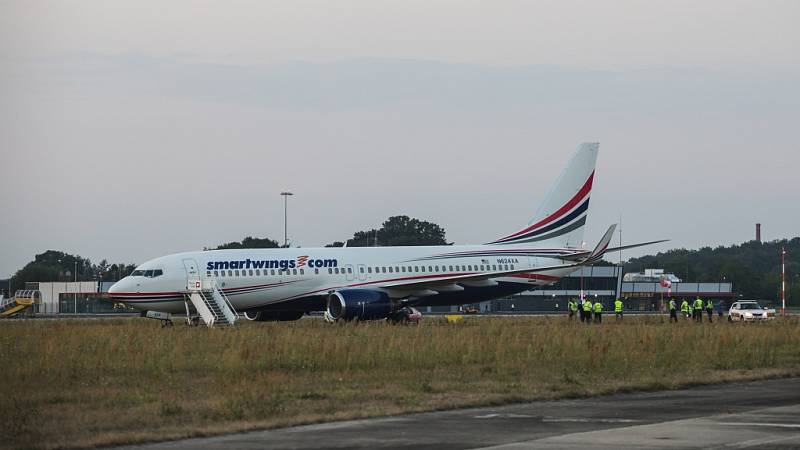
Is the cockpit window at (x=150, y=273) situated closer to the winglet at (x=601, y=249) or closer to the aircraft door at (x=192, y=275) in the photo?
the aircraft door at (x=192, y=275)

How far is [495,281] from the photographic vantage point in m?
56.2

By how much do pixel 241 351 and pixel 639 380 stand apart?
9.50m

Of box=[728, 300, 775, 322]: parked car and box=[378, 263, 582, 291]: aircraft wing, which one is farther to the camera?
box=[728, 300, 775, 322]: parked car

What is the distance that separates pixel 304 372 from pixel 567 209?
114ft

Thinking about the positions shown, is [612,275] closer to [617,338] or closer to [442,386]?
[617,338]

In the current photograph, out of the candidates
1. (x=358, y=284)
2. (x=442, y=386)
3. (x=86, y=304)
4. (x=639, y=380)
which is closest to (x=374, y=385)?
(x=442, y=386)

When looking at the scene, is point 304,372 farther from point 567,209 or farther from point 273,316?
point 567,209

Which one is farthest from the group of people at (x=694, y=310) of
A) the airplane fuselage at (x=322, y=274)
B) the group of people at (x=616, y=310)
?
the airplane fuselage at (x=322, y=274)

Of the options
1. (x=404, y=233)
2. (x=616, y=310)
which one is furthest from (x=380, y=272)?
(x=404, y=233)

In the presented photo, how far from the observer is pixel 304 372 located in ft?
85.1

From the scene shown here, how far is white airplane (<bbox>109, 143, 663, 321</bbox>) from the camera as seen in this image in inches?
1991

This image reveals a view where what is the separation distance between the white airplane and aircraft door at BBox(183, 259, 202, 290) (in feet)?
0.12

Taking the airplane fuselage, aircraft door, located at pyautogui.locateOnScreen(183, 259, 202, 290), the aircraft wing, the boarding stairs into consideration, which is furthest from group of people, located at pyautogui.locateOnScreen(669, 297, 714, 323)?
aircraft door, located at pyautogui.locateOnScreen(183, 259, 202, 290)

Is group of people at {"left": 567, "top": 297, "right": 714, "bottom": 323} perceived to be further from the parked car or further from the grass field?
the grass field
